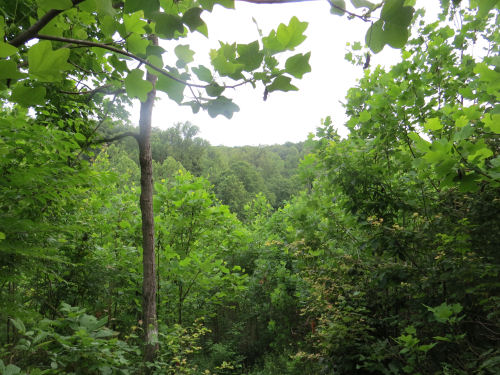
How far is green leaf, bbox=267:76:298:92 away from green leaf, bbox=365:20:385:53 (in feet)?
0.78

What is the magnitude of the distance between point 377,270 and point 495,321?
3.49 feet

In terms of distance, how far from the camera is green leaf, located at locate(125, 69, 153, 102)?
0.88 meters

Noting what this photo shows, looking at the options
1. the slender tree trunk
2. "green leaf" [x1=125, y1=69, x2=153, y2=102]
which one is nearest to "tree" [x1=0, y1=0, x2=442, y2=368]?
"green leaf" [x1=125, y1=69, x2=153, y2=102]

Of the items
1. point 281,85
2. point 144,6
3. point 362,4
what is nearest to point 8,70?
point 144,6

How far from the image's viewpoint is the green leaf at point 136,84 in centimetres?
88

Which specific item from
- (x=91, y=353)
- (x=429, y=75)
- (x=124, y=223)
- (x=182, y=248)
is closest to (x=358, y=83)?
(x=429, y=75)

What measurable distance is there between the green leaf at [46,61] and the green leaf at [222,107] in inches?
14.3

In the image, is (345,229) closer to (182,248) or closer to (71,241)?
(182,248)

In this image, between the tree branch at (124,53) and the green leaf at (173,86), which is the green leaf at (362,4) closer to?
the tree branch at (124,53)

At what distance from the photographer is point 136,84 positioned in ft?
2.97

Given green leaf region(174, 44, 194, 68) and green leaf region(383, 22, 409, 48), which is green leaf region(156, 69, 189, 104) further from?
green leaf region(383, 22, 409, 48)

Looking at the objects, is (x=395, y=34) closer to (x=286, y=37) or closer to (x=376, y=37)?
(x=376, y=37)

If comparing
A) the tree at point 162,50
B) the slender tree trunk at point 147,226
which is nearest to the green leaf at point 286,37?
the tree at point 162,50

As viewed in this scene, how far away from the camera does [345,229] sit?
3961 millimetres
